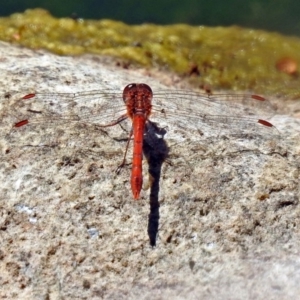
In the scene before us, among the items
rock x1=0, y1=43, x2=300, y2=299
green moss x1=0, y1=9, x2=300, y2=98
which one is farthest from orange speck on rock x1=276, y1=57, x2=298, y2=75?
rock x1=0, y1=43, x2=300, y2=299

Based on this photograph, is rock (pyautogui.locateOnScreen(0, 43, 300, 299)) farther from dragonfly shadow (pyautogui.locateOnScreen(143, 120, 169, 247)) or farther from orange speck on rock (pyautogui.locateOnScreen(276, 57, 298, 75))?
orange speck on rock (pyautogui.locateOnScreen(276, 57, 298, 75))

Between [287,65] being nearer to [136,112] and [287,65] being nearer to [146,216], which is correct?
[136,112]

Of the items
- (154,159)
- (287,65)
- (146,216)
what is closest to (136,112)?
(154,159)

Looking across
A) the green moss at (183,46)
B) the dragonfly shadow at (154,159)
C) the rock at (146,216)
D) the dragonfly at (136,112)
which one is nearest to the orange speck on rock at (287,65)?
the green moss at (183,46)

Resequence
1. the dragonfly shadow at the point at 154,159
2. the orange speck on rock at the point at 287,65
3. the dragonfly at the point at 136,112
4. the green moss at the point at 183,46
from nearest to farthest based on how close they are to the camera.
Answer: the dragonfly shadow at the point at 154,159 → the dragonfly at the point at 136,112 → the green moss at the point at 183,46 → the orange speck on rock at the point at 287,65

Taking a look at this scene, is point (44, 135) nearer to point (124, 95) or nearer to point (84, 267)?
point (124, 95)

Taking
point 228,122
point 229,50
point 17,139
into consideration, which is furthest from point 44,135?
point 229,50

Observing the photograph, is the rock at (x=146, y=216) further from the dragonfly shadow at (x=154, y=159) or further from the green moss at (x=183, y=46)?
the green moss at (x=183, y=46)
